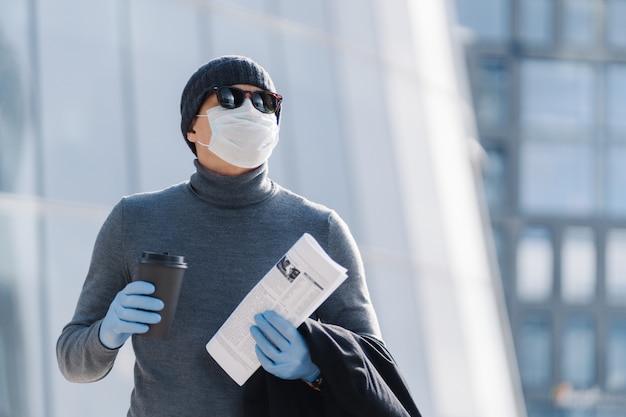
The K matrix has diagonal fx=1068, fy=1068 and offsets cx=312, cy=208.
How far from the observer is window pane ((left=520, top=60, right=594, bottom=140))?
98.4 ft

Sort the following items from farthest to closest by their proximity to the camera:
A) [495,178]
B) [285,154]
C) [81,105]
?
1. [495,178]
2. [285,154]
3. [81,105]

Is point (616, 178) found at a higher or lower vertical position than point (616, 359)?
higher

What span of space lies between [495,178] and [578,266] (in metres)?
3.29

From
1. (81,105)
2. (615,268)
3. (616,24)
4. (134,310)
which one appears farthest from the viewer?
(616,24)

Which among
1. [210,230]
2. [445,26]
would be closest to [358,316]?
[210,230]

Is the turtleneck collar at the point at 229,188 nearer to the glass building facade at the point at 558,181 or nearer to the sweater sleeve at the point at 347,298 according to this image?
the sweater sleeve at the point at 347,298

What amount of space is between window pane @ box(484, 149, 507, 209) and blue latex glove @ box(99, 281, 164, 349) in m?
27.4

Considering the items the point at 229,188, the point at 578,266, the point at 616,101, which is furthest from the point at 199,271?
the point at 616,101

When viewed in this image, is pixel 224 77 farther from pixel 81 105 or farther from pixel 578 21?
pixel 578 21

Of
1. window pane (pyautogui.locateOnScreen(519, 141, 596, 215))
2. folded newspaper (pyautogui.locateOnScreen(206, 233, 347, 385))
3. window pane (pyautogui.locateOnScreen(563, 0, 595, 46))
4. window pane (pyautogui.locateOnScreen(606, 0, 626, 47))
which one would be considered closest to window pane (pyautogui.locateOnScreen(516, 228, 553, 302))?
window pane (pyautogui.locateOnScreen(519, 141, 596, 215))

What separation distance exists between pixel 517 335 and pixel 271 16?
74.3 feet

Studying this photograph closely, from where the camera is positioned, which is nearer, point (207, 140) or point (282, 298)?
point (282, 298)

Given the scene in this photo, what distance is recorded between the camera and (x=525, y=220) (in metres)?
29.2

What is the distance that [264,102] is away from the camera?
2.71 m
